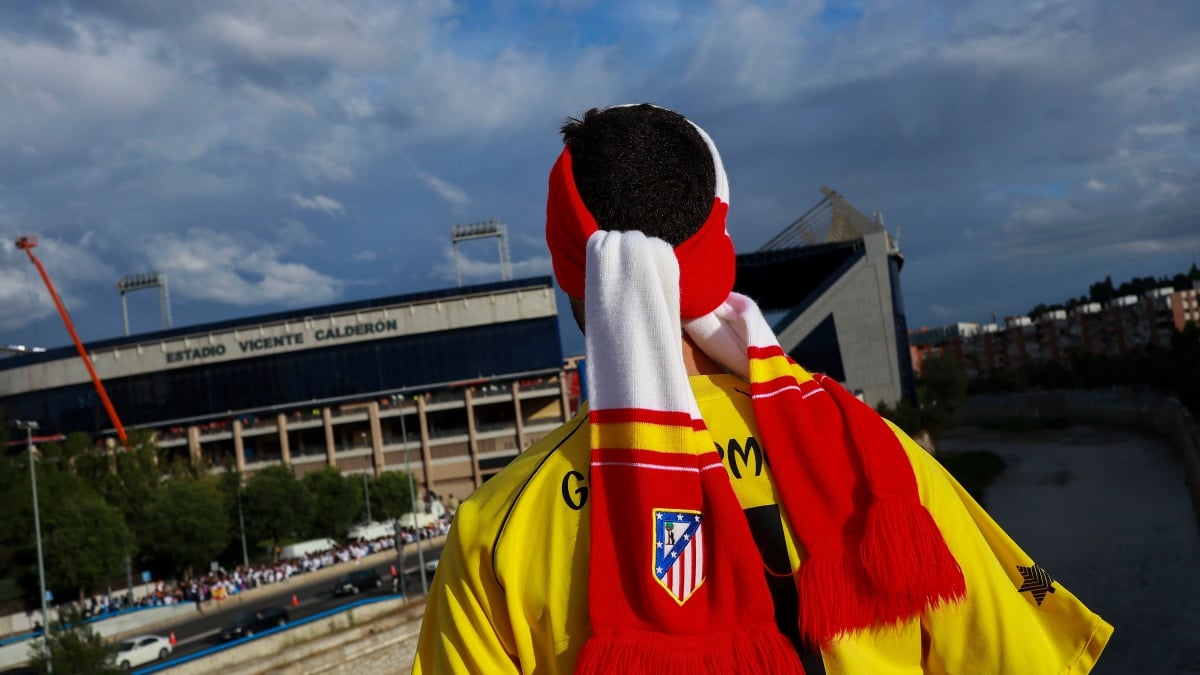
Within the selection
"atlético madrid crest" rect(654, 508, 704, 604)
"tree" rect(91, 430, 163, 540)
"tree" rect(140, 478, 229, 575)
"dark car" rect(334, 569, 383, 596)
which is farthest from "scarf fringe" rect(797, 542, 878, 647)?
"tree" rect(91, 430, 163, 540)

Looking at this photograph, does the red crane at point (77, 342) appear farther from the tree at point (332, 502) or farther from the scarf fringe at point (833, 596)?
the scarf fringe at point (833, 596)

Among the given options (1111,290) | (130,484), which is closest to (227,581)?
(130,484)

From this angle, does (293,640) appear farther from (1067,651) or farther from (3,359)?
(3,359)

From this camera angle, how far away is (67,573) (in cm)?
2867

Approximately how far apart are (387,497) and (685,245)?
45.0 m

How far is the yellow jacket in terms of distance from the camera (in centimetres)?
134

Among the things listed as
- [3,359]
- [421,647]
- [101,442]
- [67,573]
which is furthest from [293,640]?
[3,359]

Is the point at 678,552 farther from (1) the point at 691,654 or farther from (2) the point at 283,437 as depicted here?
(2) the point at 283,437

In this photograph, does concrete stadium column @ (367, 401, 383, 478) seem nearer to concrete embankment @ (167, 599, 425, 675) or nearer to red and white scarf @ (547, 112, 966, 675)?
concrete embankment @ (167, 599, 425, 675)

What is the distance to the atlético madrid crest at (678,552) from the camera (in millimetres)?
1315

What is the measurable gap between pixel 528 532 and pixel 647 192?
561 millimetres

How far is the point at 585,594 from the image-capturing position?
Result: 1346 mm

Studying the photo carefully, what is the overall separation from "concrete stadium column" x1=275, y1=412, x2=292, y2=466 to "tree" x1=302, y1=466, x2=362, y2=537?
13669 mm

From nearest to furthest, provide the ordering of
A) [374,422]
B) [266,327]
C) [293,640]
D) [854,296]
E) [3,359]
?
[293,640] → [854,296] → [374,422] → [266,327] → [3,359]
